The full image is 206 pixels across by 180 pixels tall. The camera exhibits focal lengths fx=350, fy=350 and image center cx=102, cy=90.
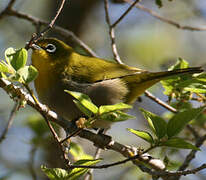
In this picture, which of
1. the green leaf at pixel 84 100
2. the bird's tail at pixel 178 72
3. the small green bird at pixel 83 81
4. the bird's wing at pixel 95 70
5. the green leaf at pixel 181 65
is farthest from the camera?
the bird's wing at pixel 95 70

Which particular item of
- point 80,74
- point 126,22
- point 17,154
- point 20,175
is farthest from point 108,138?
point 126,22

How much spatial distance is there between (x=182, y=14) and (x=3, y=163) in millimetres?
4788

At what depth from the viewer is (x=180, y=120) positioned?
2.08m

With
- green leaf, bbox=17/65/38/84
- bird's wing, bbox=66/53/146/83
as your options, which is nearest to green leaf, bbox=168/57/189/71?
bird's wing, bbox=66/53/146/83

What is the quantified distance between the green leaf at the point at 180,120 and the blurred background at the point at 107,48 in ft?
5.41

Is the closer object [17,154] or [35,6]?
[17,154]

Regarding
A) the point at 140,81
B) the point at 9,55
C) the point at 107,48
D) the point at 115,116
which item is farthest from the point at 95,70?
the point at 107,48

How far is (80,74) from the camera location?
381cm

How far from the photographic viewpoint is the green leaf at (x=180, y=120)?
2.06 m


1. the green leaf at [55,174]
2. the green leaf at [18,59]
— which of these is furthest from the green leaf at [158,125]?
the green leaf at [18,59]

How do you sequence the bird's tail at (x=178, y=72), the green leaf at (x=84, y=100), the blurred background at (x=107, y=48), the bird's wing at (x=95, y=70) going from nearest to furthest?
the green leaf at (x=84, y=100), the bird's tail at (x=178, y=72), the bird's wing at (x=95, y=70), the blurred background at (x=107, y=48)

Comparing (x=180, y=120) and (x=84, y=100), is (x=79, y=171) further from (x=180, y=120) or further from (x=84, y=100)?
(x=180, y=120)

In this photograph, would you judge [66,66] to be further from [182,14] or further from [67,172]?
[182,14]

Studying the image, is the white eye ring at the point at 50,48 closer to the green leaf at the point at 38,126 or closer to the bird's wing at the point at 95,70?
the bird's wing at the point at 95,70
